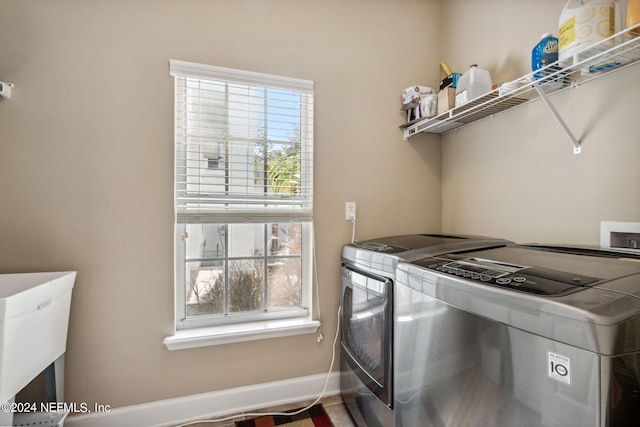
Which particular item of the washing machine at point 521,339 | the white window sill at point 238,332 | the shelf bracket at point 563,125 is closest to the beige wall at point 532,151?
the shelf bracket at point 563,125

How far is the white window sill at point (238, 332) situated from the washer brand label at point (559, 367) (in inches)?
48.7

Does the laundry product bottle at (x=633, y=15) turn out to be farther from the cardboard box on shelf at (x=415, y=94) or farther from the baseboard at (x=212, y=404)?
the baseboard at (x=212, y=404)

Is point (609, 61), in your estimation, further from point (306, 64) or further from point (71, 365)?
point (71, 365)

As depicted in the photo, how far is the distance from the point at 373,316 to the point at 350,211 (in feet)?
2.25

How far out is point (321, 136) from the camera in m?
1.72

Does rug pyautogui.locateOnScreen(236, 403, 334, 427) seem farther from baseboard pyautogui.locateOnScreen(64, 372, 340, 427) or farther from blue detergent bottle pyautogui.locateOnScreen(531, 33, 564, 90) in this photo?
blue detergent bottle pyautogui.locateOnScreen(531, 33, 564, 90)

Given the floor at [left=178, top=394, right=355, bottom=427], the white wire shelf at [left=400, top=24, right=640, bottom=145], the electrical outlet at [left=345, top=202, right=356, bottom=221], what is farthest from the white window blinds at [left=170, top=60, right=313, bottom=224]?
the floor at [left=178, top=394, right=355, bottom=427]

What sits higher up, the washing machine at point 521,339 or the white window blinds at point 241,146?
the white window blinds at point 241,146

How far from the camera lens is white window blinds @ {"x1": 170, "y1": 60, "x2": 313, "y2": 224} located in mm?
1496

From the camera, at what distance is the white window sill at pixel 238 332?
146 cm

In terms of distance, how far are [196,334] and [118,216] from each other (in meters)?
0.73

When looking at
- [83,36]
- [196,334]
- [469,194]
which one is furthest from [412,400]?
[83,36]

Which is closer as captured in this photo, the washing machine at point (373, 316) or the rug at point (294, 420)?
the washing machine at point (373, 316)

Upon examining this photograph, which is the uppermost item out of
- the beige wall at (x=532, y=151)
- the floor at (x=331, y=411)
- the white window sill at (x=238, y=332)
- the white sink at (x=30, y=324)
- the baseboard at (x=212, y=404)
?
the beige wall at (x=532, y=151)
